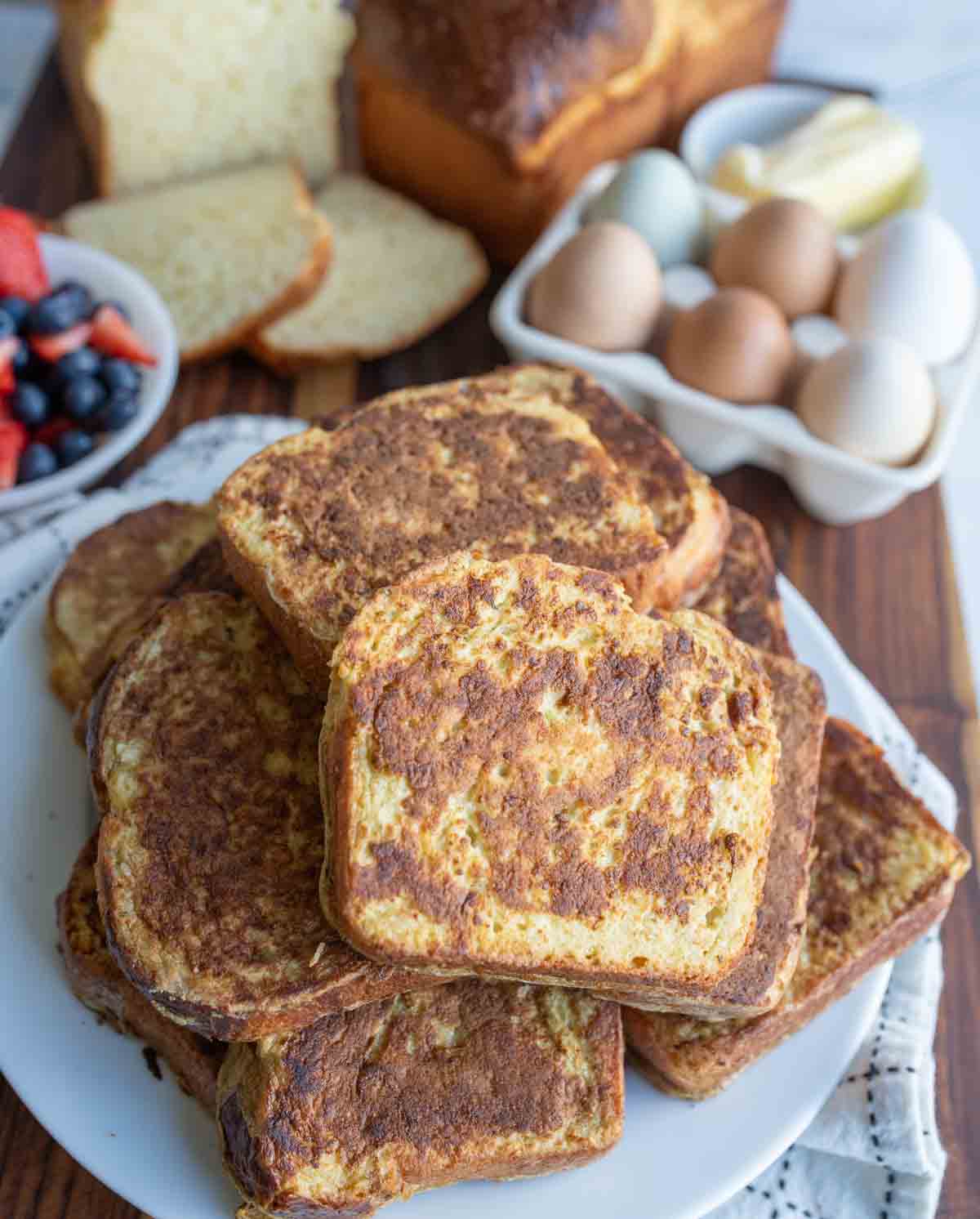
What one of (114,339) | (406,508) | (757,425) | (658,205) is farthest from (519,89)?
(406,508)

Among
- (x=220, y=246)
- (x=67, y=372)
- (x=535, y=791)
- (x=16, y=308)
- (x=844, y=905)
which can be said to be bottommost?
(x=844, y=905)

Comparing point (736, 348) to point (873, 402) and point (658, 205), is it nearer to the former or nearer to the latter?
point (873, 402)

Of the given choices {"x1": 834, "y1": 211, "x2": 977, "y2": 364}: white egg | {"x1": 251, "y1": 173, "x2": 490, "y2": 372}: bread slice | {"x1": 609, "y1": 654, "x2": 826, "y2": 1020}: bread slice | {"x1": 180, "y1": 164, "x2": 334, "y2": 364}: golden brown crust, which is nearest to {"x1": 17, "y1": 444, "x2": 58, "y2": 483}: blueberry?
{"x1": 180, "y1": 164, "x2": 334, "y2": 364}: golden brown crust

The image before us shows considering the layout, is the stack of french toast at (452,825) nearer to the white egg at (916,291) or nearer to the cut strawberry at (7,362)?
the cut strawberry at (7,362)

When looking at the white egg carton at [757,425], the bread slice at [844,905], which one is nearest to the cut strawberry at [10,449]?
the white egg carton at [757,425]

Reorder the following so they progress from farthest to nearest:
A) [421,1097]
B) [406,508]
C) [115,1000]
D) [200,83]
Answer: [200,83] < [406,508] < [115,1000] < [421,1097]
